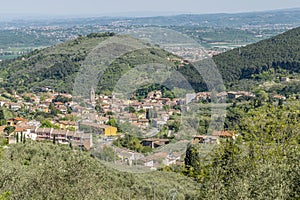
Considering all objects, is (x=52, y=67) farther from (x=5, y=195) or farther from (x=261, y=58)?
(x=5, y=195)

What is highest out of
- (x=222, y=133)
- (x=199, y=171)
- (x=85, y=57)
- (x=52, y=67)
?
(x=222, y=133)

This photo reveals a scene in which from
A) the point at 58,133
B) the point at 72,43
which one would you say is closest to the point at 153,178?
the point at 58,133

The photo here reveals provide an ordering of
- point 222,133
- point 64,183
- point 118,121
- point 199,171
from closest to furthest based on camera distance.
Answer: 1. point 64,183
2. point 222,133
3. point 199,171
4. point 118,121

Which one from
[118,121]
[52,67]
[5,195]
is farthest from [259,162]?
[52,67]

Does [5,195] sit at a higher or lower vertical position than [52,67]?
higher

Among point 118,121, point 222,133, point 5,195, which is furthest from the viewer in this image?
point 118,121

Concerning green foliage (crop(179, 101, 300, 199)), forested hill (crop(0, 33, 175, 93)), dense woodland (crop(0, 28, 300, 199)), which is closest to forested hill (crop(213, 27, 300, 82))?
forested hill (crop(0, 33, 175, 93))

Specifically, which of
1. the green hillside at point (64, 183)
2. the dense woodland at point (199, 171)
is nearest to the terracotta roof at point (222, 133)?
the dense woodland at point (199, 171)

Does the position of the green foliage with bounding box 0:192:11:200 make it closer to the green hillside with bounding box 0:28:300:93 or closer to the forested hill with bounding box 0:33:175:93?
the green hillside with bounding box 0:28:300:93

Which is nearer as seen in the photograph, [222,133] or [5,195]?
[5,195]
